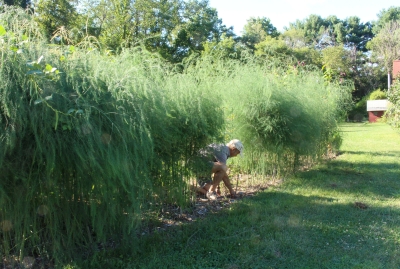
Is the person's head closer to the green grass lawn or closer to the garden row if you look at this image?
the green grass lawn

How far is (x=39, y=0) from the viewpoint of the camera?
16.6 m

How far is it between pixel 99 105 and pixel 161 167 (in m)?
1.36

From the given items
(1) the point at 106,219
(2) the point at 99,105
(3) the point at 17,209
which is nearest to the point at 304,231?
(1) the point at 106,219

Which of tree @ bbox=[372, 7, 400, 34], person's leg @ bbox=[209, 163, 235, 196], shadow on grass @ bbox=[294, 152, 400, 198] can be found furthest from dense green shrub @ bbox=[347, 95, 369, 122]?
person's leg @ bbox=[209, 163, 235, 196]

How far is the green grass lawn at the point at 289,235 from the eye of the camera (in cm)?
397

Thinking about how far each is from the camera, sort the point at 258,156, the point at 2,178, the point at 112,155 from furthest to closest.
A: the point at 258,156 < the point at 112,155 < the point at 2,178

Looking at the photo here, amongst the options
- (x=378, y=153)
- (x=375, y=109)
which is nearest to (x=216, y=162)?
(x=378, y=153)

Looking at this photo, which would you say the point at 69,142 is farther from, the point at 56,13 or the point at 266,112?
the point at 56,13

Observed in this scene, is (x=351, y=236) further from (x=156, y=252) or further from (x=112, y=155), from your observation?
(x=112, y=155)

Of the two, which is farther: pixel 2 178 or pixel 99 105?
pixel 99 105

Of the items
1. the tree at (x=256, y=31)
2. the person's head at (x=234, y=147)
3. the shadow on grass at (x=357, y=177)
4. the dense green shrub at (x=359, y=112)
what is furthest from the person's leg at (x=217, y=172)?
the dense green shrub at (x=359, y=112)

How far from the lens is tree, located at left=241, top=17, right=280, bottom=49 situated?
37.3 meters

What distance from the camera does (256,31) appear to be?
3981 cm

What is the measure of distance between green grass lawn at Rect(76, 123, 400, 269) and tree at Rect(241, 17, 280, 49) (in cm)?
3022
